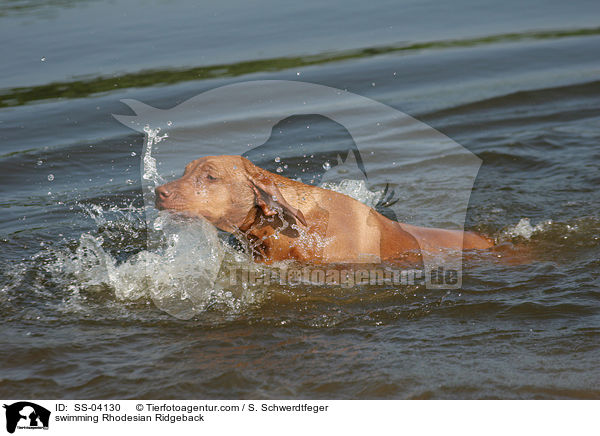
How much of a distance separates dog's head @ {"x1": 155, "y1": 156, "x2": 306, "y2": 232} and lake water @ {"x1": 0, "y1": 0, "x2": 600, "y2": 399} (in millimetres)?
663

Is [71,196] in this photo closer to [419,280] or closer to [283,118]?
[283,118]

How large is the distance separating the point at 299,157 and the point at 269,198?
382cm

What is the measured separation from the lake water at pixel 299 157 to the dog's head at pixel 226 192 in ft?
2.17

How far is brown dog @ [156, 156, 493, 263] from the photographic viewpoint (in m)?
5.24

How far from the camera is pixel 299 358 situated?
4660 millimetres

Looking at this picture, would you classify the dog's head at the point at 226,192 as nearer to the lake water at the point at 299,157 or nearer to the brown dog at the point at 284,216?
the brown dog at the point at 284,216

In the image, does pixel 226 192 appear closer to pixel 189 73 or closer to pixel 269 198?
pixel 269 198

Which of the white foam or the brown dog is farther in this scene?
the white foam

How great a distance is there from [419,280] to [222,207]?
1696 mm

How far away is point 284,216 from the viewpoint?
17.6 feet
